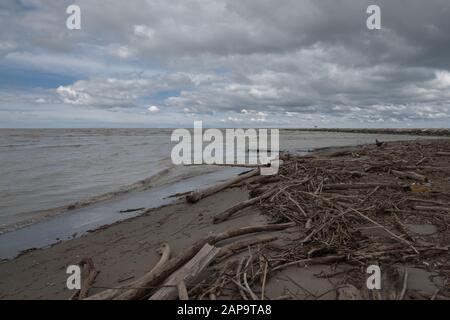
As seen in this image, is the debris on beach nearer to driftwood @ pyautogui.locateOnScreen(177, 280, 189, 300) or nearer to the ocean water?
driftwood @ pyautogui.locateOnScreen(177, 280, 189, 300)

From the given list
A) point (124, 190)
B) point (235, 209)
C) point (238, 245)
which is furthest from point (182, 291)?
point (124, 190)

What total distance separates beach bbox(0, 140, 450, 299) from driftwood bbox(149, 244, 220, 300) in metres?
0.11

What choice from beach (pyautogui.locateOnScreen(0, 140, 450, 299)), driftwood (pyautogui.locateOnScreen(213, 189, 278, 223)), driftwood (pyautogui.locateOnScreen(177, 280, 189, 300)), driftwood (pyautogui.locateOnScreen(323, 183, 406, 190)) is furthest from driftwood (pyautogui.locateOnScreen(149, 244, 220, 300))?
driftwood (pyautogui.locateOnScreen(323, 183, 406, 190))

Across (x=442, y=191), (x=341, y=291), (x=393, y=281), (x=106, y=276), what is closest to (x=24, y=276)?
(x=106, y=276)

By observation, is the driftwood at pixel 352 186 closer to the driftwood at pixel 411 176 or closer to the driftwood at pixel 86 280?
the driftwood at pixel 411 176

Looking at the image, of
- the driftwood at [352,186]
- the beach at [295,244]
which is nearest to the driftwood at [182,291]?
the beach at [295,244]

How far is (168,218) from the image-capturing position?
25.8ft

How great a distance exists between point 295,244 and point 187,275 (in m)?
1.73

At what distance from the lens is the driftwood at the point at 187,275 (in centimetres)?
320

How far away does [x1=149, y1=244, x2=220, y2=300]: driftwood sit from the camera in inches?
126

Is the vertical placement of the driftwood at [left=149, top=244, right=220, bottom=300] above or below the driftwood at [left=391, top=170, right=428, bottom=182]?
below

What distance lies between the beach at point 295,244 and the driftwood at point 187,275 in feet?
0.35

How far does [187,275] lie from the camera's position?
3.48 metres

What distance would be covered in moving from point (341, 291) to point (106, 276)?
3.44 metres
